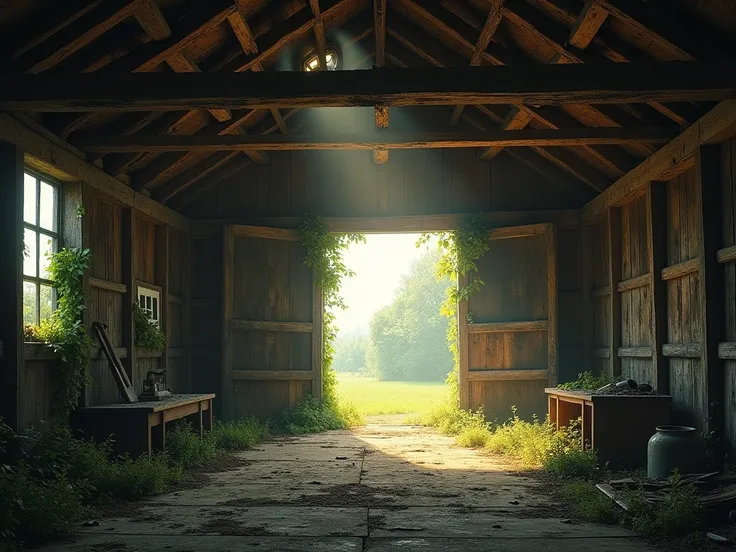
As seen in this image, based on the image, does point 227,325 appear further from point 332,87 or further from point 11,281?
point 332,87

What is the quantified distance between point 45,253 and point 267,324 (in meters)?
5.09

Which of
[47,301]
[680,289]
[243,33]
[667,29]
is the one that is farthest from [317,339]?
[667,29]

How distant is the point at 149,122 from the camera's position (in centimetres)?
987

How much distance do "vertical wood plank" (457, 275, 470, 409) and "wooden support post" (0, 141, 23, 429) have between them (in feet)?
23.9

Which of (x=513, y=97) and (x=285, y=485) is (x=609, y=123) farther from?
(x=285, y=485)

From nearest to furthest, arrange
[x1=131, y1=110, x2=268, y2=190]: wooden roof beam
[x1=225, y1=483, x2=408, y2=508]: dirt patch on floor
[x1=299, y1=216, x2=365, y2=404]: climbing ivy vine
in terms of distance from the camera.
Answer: [x1=225, y1=483, x2=408, y2=508]: dirt patch on floor → [x1=131, y1=110, x2=268, y2=190]: wooden roof beam → [x1=299, y1=216, x2=365, y2=404]: climbing ivy vine

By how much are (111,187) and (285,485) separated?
4306 mm

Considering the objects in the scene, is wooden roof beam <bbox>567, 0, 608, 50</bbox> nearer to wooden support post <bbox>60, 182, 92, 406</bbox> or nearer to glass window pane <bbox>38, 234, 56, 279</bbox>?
wooden support post <bbox>60, 182, 92, 406</bbox>

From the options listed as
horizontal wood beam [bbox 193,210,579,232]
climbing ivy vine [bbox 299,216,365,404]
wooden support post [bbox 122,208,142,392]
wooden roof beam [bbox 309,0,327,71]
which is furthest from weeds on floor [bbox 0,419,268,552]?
wooden roof beam [bbox 309,0,327,71]

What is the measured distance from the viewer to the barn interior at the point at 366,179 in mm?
7078

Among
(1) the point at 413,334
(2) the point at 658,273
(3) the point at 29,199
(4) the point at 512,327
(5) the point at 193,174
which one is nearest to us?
(3) the point at 29,199

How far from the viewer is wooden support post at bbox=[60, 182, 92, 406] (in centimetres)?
907

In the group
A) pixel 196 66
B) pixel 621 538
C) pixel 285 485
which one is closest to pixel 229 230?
pixel 196 66

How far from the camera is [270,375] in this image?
13312 millimetres
